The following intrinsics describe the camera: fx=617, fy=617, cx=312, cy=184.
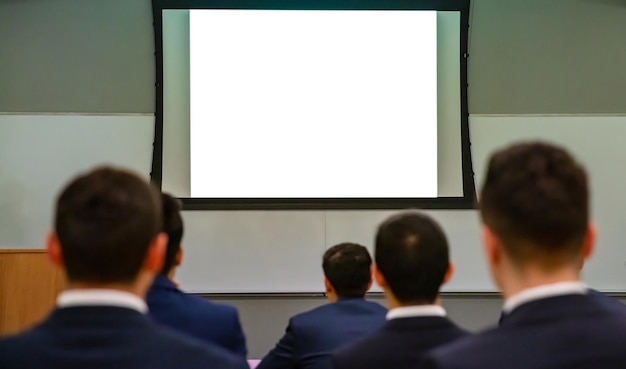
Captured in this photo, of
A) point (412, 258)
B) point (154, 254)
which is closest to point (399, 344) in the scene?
point (412, 258)

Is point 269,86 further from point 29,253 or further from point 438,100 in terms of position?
point 29,253

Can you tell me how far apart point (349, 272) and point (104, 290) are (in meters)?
1.28

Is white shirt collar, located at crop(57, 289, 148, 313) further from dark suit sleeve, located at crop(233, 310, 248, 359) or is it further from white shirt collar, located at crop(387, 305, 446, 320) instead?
dark suit sleeve, located at crop(233, 310, 248, 359)

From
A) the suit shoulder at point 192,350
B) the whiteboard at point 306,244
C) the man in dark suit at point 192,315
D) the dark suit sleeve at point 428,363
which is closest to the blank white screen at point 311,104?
the whiteboard at point 306,244

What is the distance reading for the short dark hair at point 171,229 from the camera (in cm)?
173

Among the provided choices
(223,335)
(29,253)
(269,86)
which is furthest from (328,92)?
(223,335)

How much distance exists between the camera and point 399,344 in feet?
4.03

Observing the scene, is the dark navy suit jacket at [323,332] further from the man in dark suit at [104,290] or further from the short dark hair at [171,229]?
the man in dark suit at [104,290]

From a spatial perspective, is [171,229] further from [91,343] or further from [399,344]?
[91,343]

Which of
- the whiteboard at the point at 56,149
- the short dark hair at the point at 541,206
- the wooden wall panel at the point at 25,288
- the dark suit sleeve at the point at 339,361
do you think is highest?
the whiteboard at the point at 56,149

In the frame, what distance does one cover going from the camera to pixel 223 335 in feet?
5.40

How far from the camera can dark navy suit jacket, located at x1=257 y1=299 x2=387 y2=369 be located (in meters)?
1.85

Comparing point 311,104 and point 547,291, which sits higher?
point 311,104

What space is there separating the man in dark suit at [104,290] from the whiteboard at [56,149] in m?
3.03
